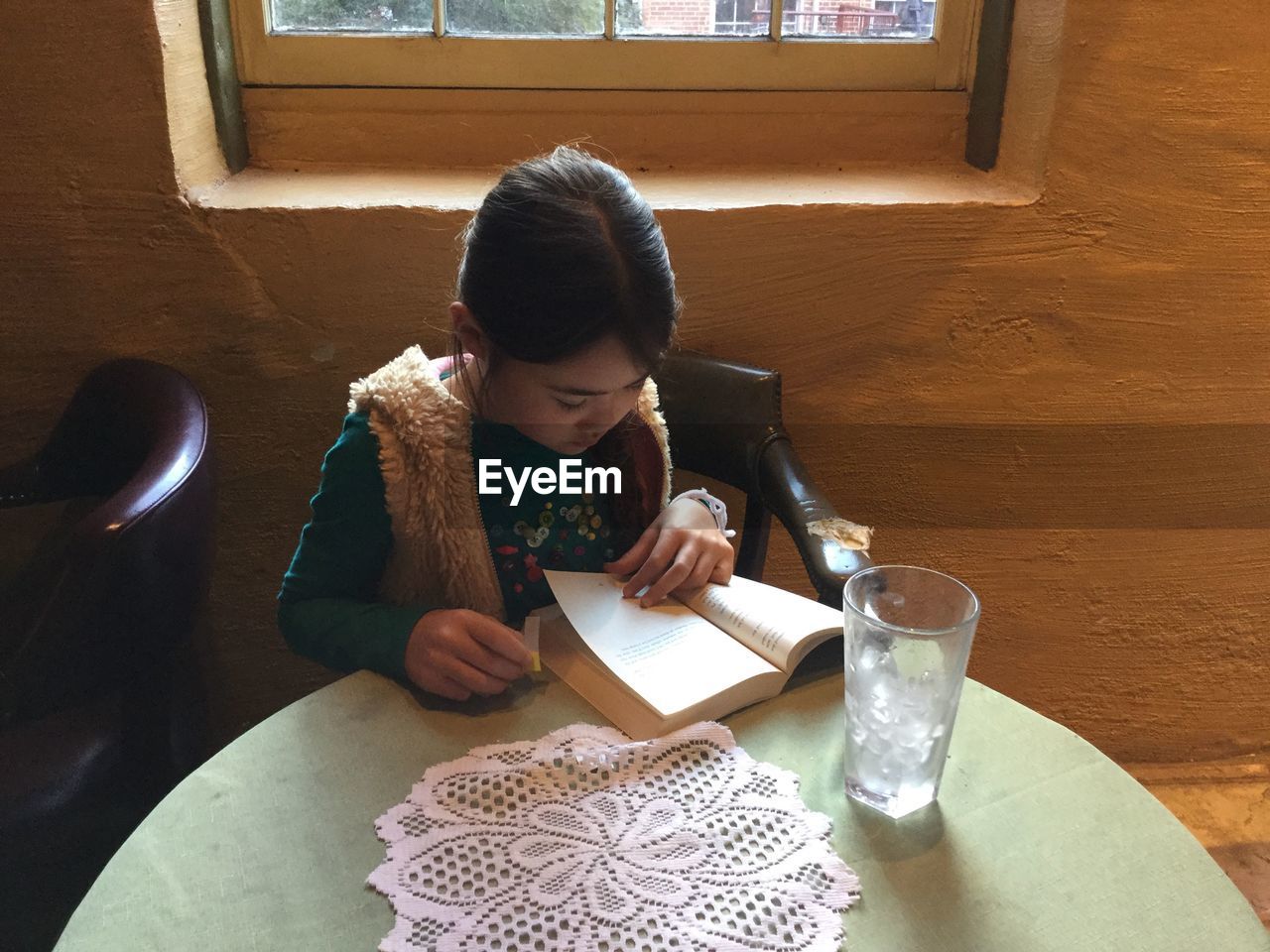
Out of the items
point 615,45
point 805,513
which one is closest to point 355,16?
point 615,45

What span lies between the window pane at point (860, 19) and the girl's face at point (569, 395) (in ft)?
2.57

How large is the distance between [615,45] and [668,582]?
87 cm

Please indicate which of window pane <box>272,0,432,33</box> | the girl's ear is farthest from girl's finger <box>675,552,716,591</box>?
window pane <box>272,0,432,33</box>

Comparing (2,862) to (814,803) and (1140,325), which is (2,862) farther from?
(1140,325)

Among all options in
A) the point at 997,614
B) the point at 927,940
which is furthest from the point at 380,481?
the point at 997,614

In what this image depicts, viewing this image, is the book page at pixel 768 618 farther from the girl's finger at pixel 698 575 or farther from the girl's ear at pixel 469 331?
the girl's ear at pixel 469 331

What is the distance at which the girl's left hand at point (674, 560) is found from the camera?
94 cm

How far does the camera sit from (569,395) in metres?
0.95

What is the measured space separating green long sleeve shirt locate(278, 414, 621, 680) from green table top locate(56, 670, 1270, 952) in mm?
64

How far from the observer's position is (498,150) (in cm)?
149

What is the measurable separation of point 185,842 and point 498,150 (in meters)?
1.07

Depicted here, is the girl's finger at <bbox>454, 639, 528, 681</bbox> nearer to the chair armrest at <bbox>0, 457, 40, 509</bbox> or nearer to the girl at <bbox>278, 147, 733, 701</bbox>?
the girl at <bbox>278, 147, 733, 701</bbox>

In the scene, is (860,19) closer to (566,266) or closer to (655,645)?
(566,266)

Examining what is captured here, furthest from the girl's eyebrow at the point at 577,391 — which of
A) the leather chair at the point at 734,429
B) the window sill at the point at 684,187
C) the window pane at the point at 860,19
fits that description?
the window pane at the point at 860,19
